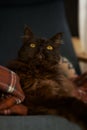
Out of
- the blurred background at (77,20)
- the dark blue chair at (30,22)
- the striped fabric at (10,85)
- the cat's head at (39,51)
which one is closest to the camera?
the striped fabric at (10,85)

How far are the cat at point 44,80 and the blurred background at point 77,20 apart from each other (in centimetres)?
118

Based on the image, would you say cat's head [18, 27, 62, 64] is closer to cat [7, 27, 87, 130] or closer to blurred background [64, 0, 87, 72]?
cat [7, 27, 87, 130]

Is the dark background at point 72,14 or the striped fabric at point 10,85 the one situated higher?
the striped fabric at point 10,85

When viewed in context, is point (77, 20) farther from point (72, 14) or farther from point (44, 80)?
point (44, 80)

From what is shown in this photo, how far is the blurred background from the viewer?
284cm

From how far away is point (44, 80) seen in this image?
5.09 feet

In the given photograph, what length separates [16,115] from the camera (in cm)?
127

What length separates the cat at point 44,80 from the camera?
1.33m

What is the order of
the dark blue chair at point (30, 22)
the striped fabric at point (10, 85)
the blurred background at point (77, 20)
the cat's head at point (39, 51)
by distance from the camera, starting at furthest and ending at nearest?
the blurred background at point (77, 20)
the dark blue chair at point (30, 22)
the cat's head at point (39, 51)
the striped fabric at point (10, 85)

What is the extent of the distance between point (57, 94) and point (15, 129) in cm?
33

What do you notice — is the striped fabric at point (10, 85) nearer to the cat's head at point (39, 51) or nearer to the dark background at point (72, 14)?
the cat's head at point (39, 51)

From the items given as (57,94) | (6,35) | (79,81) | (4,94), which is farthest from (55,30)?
(4,94)

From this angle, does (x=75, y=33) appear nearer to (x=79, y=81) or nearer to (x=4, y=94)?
(x=79, y=81)

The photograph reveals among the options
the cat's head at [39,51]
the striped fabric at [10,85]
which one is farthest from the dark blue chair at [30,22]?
the striped fabric at [10,85]
